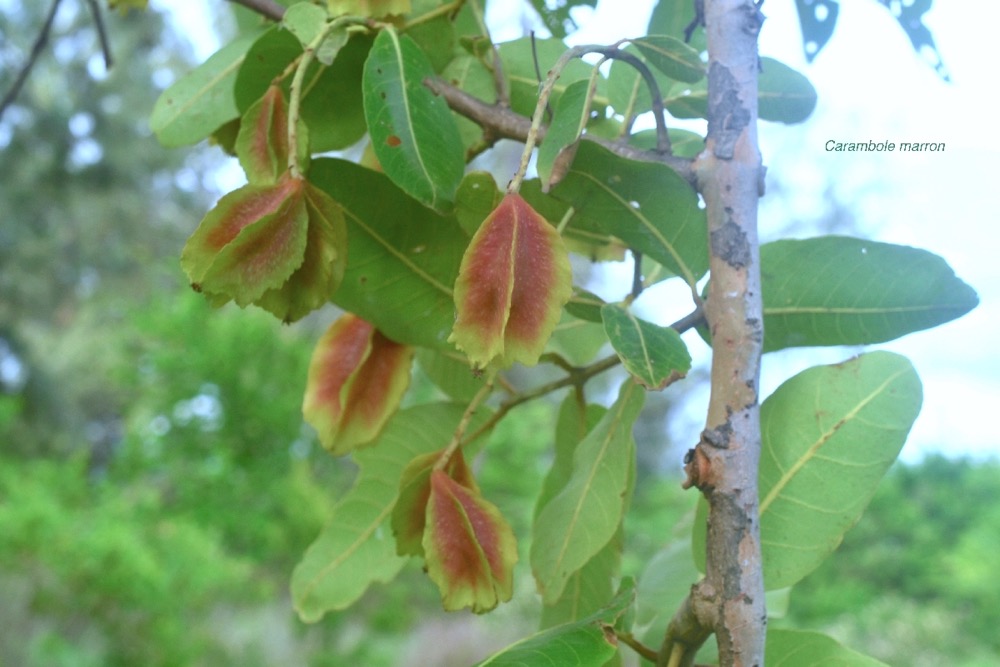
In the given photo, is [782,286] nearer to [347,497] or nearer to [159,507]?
[347,497]

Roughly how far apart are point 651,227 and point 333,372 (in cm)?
20

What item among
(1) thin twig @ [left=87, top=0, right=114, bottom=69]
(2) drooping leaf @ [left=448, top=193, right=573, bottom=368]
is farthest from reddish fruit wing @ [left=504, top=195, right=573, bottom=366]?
(1) thin twig @ [left=87, top=0, right=114, bottom=69]

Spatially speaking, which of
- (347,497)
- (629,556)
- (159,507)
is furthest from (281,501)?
(347,497)

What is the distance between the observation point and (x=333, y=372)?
0.50 meters

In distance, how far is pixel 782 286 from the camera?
1.35 feet

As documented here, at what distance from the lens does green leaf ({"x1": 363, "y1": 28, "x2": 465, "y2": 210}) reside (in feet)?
1.26

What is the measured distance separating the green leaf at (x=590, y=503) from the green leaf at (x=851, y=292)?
77mm

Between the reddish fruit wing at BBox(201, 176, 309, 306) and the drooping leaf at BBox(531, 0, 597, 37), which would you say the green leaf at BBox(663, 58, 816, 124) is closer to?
the drooping leaf at BBox(531, 0, 597, 37)

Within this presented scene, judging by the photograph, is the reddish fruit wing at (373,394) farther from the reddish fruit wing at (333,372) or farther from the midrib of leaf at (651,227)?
the midrib of leaf at (651,227)

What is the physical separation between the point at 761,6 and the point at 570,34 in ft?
0.50

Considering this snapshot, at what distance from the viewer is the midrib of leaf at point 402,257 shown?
1.45ft

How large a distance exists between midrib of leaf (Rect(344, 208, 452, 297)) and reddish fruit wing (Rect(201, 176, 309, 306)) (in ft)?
0.20

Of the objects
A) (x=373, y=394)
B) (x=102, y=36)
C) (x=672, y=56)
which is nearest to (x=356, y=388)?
(x=373, y=394)

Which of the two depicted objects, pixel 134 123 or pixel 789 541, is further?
pixel 134 123
